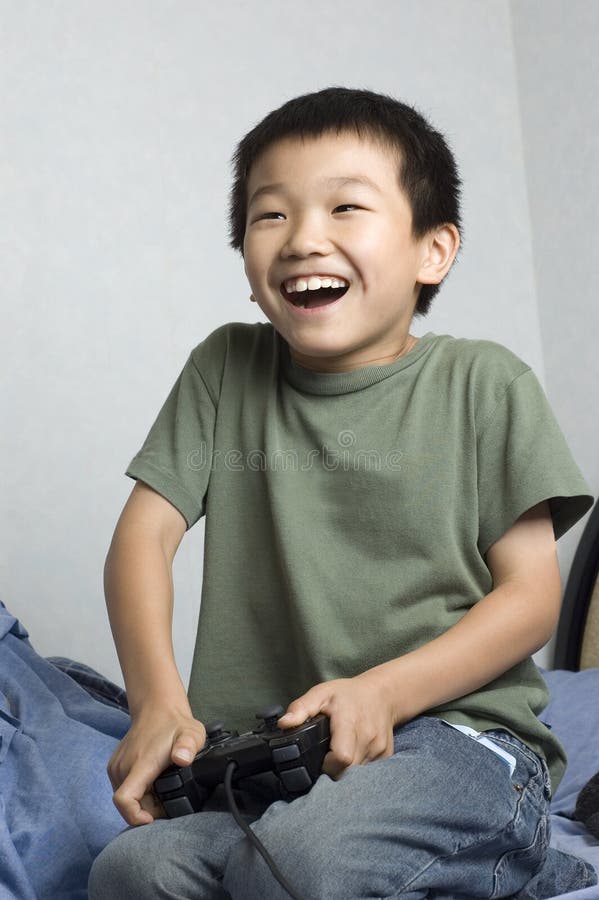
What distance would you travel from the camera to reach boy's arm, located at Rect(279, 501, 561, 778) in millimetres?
864

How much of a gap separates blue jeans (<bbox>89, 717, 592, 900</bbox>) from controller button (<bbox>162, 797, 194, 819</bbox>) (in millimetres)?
11

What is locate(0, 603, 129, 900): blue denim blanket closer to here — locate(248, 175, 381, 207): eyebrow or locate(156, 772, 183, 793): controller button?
locate(156, 772, 183, 793): controller button

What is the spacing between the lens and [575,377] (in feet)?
Answer: 8.20

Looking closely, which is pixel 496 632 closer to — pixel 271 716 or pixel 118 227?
pixel 271 716

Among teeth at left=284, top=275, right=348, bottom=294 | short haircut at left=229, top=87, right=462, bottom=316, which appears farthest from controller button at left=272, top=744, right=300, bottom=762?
short haircut at left=229, top=87, right=462, bottom=316

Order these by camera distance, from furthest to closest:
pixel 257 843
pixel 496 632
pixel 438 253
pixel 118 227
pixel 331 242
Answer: pixel 118 227 → pixel 438 253 → pixel 331 242 → pixel 496 632 → pixel 257 843

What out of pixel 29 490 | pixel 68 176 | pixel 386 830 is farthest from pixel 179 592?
pixel 386 830

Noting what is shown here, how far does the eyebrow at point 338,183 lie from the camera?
111 centimetres

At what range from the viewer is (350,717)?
0.86 meters

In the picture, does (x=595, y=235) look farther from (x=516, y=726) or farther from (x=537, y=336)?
(x=516, y=726)

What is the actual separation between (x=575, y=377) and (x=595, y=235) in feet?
1.05

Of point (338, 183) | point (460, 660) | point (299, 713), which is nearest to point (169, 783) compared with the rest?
point (299, 713)

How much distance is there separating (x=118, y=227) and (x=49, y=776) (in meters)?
1.18

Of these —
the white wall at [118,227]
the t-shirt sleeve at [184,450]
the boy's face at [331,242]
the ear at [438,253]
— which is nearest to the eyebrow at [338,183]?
the boy's face at [331,242]
